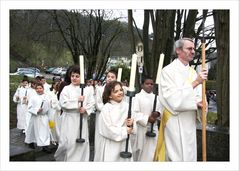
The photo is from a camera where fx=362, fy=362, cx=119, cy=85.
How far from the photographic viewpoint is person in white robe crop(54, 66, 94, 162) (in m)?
5.49

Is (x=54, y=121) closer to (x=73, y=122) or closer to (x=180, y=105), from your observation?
(x=73, y=122)

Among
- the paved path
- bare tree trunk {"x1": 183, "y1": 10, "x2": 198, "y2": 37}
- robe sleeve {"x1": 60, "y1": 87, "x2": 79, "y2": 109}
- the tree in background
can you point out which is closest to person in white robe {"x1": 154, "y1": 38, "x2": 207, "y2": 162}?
the paved path

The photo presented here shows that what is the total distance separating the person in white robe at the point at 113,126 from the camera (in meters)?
4.00

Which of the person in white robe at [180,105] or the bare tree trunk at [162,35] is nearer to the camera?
the person in white robe at [180,105]

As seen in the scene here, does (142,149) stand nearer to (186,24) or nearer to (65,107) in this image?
(65,107)

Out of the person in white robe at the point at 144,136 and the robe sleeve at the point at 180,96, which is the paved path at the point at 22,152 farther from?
the robe sleeve at the point at 180,96

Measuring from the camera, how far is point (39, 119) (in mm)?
7914

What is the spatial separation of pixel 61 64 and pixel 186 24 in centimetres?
1349

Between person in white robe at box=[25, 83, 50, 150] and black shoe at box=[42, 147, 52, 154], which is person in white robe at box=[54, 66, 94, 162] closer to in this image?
black shoe at box=[42, 147, 52, 154]

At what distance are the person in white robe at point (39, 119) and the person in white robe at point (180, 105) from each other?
163 inches

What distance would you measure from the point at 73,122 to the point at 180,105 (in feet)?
7.43

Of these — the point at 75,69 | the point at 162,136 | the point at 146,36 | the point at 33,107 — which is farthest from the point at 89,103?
the point at 146,36

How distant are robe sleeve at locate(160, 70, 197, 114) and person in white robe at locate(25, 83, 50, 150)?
4.34 m

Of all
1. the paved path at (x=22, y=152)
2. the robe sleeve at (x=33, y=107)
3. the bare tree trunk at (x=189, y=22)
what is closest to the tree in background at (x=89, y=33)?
the paved path at (x=22, y=152)
